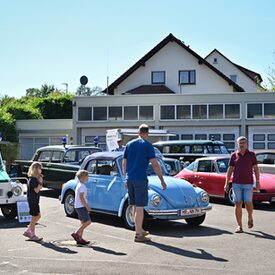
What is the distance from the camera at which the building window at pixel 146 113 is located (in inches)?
1273

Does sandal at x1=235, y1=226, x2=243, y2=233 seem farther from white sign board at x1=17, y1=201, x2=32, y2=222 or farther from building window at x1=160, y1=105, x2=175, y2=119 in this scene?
building window at x1=160, y1=105, x2=175, y2=119

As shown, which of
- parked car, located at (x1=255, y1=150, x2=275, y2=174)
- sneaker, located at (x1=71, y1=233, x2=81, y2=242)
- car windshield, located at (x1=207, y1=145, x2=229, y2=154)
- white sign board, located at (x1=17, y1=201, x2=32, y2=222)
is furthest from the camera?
car windshield, located at (x1=207, y1=145, x2=229, y2=154)

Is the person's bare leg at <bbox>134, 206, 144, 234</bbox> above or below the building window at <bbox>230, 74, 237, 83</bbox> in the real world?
below

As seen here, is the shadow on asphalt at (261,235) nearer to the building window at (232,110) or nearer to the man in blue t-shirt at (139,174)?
the man in blue t-shirt at (139,174)

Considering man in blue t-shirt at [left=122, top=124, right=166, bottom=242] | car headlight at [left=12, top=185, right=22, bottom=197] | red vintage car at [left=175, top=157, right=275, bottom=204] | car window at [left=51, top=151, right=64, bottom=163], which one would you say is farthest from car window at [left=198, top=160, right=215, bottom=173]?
man in blue t-shirt at [left=122, top=124, right=166, bottom=242]

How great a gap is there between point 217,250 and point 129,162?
→ 2.08 metres

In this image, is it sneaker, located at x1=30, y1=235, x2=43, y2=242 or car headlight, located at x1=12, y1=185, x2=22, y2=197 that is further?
car headlight, located at x1=12, y1=185, x2=22, y2=197

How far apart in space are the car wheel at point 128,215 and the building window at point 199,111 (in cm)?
2167

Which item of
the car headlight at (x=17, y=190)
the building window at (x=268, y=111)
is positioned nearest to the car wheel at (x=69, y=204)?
the car headlight at (x=17, y=190)

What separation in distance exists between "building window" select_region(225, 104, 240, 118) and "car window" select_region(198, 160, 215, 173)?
630 inches

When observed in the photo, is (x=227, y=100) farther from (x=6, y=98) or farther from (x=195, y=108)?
(x=6, y=98)

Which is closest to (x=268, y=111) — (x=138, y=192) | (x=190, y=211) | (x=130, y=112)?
(x=130, y=112)

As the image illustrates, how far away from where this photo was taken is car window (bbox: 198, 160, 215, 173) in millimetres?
15252

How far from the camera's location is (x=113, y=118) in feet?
108
